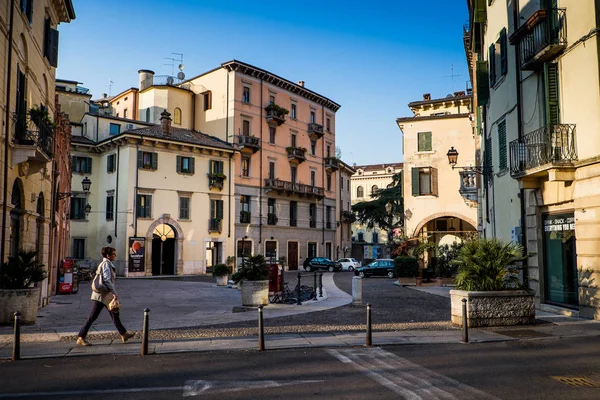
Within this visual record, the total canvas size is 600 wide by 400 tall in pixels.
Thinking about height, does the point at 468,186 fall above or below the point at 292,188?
below

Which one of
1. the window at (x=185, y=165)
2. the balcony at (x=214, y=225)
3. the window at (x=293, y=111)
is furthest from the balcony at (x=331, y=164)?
the window at (x=185, y=165)

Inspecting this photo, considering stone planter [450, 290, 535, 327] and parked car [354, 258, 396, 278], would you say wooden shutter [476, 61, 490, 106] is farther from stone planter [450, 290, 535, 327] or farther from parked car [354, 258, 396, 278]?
parked car [354, 258, 396, 278]

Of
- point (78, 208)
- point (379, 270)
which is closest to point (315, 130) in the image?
point (379, 270)

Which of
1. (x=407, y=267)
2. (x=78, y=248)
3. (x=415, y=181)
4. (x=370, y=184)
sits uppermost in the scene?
(x=370, y=184)

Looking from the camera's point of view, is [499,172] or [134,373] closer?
[134,373]

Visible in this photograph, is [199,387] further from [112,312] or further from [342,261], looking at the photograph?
[342,261]

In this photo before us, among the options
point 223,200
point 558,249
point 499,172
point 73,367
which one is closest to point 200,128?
point 223,200

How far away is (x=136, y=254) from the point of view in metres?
37.7

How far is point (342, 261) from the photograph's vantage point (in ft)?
163

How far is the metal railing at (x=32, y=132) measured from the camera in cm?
1370

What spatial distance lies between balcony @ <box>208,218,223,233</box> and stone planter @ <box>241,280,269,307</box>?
27.0m

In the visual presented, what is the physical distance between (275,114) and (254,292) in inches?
1309

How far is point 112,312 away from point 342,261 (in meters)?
40.5

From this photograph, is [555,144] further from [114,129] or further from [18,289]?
[114,129]
